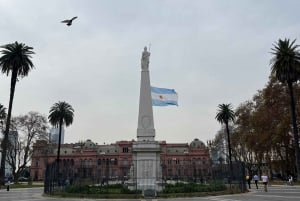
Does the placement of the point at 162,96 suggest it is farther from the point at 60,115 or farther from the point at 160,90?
the point at 60,115

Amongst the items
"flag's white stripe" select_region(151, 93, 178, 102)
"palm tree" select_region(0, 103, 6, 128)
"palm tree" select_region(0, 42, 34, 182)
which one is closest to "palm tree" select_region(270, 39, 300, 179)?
"flag's white stripe" select_region(151, 93, 178, 102)

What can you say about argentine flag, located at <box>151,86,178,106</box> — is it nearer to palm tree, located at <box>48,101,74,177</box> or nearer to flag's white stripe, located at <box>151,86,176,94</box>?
flag's white stripe, located at <box>151,86,176,94</box>

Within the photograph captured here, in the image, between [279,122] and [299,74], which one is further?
[279,122]

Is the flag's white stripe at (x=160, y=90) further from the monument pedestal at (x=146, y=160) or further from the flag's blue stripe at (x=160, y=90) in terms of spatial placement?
the monument pedestal at (x=146, y=160)

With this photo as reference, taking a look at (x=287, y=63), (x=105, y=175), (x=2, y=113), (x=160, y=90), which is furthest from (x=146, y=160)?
(x=2, y=113)

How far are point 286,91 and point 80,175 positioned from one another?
31653mm

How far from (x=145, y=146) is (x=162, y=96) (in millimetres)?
5317

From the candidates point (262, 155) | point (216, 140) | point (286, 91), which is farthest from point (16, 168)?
point (286, 91)

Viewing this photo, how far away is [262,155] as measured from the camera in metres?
50.4

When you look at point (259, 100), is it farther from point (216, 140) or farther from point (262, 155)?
point (216, 140)

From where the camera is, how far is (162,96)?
32.6m

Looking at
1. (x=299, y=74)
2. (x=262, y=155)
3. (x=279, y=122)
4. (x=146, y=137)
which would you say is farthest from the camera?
(x=262, y=155)

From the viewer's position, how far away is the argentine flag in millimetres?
32250

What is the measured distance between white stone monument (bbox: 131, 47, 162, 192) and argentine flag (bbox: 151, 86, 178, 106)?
1.59 ft
